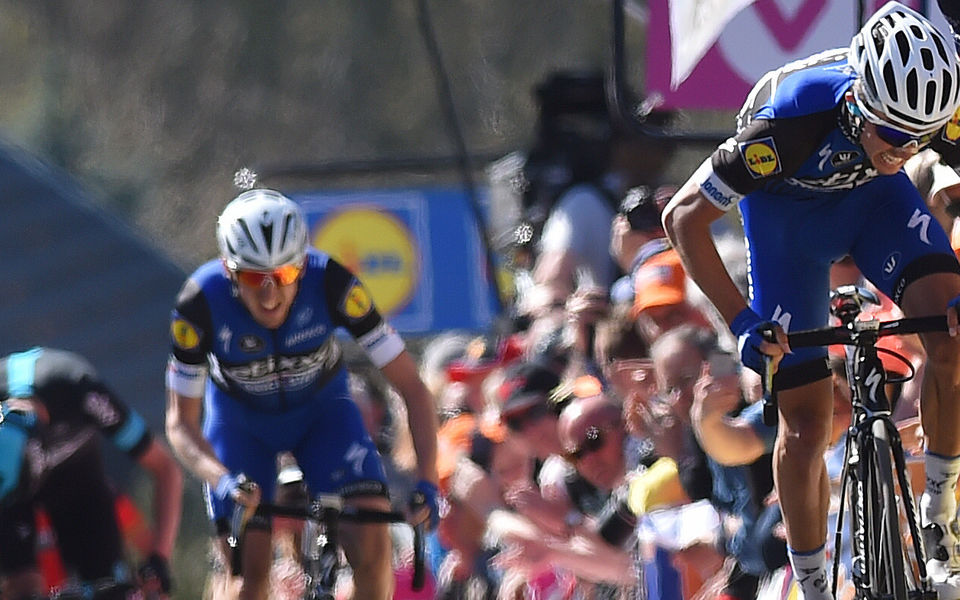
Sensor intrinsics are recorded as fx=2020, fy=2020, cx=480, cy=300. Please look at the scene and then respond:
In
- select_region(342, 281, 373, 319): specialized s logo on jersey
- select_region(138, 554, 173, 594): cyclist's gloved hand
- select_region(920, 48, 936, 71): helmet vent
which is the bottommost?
select_region(138, 554, 173, 594): cyclist's gloved hand

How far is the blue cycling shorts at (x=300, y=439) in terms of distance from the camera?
829cm

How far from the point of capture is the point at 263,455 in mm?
8477

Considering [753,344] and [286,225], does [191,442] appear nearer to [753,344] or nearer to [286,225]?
[286,225]

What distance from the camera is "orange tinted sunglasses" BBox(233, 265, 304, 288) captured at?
26.5 feet

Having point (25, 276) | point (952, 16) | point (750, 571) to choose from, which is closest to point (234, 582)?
point (750, 571)

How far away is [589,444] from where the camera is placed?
8453 mm

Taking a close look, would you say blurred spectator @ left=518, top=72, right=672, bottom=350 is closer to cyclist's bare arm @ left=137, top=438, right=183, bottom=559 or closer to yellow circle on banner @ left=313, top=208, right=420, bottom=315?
yellow circle on banner @ left=313, top=208, right=420, bottom=315

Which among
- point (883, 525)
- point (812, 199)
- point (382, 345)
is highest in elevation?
point (812, 199)

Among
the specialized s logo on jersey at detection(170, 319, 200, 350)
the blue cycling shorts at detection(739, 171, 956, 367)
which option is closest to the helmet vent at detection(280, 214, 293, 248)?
the specialized s logo on jersey at detection(170, 319, 200, 350)

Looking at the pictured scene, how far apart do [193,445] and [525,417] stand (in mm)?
1613

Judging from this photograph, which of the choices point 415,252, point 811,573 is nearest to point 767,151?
point 811,573

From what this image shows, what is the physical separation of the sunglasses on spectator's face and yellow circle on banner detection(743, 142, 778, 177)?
8.43ft

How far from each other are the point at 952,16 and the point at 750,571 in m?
2.17

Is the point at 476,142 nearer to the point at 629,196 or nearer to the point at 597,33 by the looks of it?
the point at 597,33
